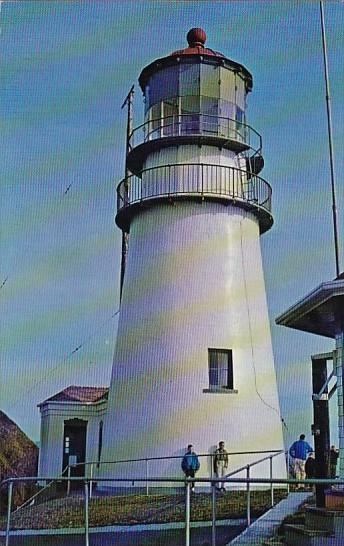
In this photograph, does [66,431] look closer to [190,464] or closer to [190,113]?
[190,464]

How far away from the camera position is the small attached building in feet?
63.4

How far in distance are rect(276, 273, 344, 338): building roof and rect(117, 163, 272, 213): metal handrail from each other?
5533 millimetres

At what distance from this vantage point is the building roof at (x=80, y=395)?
790 inches

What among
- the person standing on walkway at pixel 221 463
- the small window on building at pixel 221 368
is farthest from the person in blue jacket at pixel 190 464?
the small window on building at pixel 221 368

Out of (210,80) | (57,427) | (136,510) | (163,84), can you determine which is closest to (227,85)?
(210,80)

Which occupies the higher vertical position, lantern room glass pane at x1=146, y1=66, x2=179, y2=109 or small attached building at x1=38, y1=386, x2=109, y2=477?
lantern room glass pane at x1=146, y1=66, x2=179, y2=109

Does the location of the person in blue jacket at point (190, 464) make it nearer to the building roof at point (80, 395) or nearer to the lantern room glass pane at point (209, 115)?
the building roof at point (80, 395)

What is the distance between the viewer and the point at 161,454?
1472 centimetres

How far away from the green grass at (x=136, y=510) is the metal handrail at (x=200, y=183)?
5572mm

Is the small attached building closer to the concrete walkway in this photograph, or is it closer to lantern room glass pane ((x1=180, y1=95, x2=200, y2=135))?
lantern room glass pane ((x1=180, y1=95, x2=200, y2=135))

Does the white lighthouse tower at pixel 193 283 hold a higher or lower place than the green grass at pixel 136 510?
higher

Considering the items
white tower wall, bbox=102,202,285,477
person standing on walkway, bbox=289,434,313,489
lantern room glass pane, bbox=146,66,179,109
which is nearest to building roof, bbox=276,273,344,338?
person standing on walkway, bbox=289,434,313,489

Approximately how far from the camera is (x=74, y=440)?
19.9m

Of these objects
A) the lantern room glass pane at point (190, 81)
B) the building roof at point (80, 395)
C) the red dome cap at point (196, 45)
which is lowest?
the building roof at point (80, 395)
